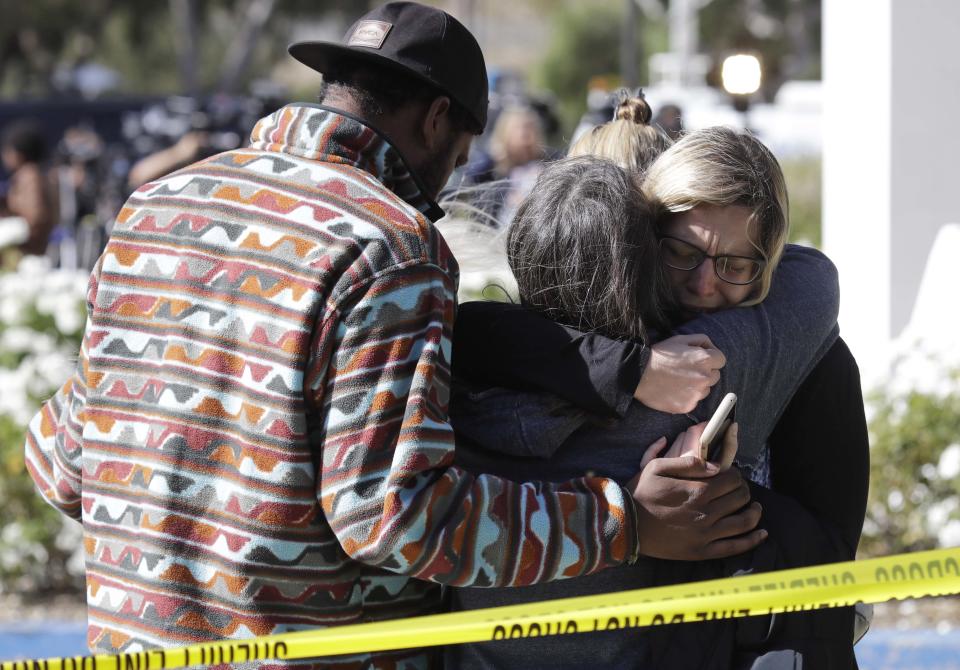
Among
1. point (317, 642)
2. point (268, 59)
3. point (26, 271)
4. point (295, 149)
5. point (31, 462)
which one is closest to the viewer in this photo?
point (317, 642)

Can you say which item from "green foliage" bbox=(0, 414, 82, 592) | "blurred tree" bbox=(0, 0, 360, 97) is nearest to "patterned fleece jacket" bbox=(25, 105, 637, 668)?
"green foliage" bbox=(0, 414, 82, 592)

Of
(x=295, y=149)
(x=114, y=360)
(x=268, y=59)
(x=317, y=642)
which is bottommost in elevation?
(x=268, y=59)

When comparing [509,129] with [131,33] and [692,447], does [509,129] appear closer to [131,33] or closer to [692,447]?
[692,447]

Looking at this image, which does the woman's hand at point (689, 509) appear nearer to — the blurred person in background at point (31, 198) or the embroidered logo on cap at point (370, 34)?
the embroidered logo on cap at point (370, 34)

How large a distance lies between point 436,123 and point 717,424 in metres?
0.70

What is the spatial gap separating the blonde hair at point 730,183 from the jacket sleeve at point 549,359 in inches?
11.5

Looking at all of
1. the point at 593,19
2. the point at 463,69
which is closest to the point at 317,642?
the point at 463,69

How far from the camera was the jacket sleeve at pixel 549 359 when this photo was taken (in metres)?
1.95

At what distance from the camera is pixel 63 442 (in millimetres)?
2283

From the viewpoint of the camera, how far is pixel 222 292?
6.46 feet

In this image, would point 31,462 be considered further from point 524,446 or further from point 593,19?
point 593,19

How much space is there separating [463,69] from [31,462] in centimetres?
111

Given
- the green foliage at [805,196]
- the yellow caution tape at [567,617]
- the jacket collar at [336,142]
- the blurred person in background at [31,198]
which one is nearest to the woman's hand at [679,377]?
the yellow caution tape at [567,617]

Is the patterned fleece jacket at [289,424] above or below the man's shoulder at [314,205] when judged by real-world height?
below
